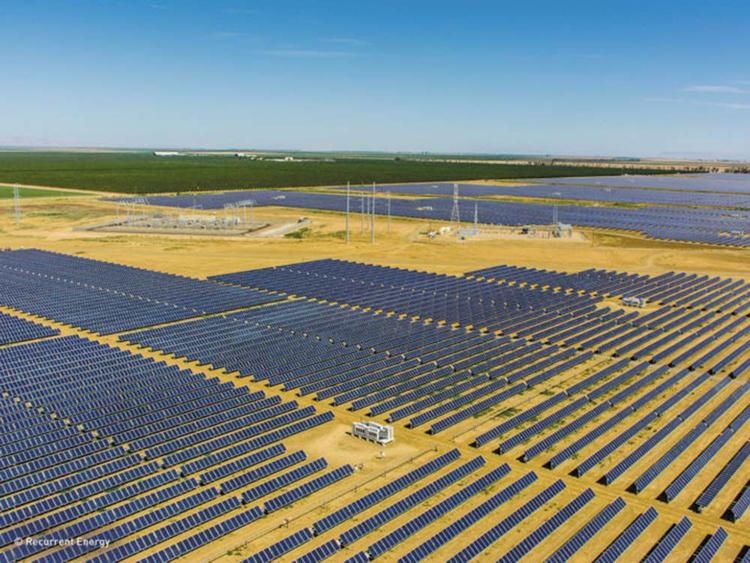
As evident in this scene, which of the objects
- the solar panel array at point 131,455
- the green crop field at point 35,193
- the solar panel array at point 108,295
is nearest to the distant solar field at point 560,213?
the green crop field at point 35,193

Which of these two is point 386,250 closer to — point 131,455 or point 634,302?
point 634,302

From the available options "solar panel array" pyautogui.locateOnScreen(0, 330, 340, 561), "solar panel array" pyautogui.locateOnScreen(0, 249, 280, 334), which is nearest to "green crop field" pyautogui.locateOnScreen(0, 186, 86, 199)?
"solar panel array" pyautogui.locateOnScreen(0, 249, 280, 334)

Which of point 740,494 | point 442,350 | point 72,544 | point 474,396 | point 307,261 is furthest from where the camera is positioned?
point 307,261

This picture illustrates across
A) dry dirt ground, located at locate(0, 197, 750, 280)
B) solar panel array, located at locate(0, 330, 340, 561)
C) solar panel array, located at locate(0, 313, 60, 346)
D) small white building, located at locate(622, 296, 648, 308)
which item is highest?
dry dirt ground, located at locate(0, 197, 750, 280)

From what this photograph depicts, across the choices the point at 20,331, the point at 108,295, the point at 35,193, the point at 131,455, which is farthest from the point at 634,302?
the point at 35,193

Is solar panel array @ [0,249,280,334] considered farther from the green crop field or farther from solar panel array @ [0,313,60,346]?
the green crop field

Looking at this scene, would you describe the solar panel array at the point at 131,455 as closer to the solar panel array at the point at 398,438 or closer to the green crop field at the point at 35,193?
the solar panel array at the point at 398,438

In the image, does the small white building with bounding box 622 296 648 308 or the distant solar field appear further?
the distant solar field

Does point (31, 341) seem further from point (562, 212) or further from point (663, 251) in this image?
point (562, 212)

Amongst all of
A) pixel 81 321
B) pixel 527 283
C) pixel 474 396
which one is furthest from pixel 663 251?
pixel 81 321
